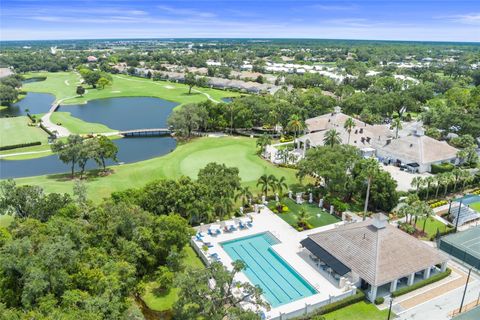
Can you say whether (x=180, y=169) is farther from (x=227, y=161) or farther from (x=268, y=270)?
(x=268, y=270)

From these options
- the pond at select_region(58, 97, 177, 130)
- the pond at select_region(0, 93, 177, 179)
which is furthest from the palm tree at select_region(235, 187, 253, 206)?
the pond at select_region(58, 97, 177, 130)

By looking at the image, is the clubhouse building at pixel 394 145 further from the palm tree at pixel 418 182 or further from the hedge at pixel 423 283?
the hedge at pixel 423 283

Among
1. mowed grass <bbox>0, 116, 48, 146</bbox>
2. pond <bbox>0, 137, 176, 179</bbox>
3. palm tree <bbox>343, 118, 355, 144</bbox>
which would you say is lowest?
pond <bbox>0, 137, 176, 179</bbox>

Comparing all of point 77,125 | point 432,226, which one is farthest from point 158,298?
point 77,125

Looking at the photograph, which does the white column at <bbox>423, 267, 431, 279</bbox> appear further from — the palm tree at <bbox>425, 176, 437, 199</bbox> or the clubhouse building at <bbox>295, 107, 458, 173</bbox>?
the clubhouse building at <bbox>295, 107, 458, 173</bbox>

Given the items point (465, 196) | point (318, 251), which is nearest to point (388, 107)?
point (465, 196)

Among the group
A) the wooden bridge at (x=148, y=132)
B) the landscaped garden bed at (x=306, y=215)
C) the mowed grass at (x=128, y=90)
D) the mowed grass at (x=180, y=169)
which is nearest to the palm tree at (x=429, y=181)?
the landscaped garden bed at (x=306, y=215)
